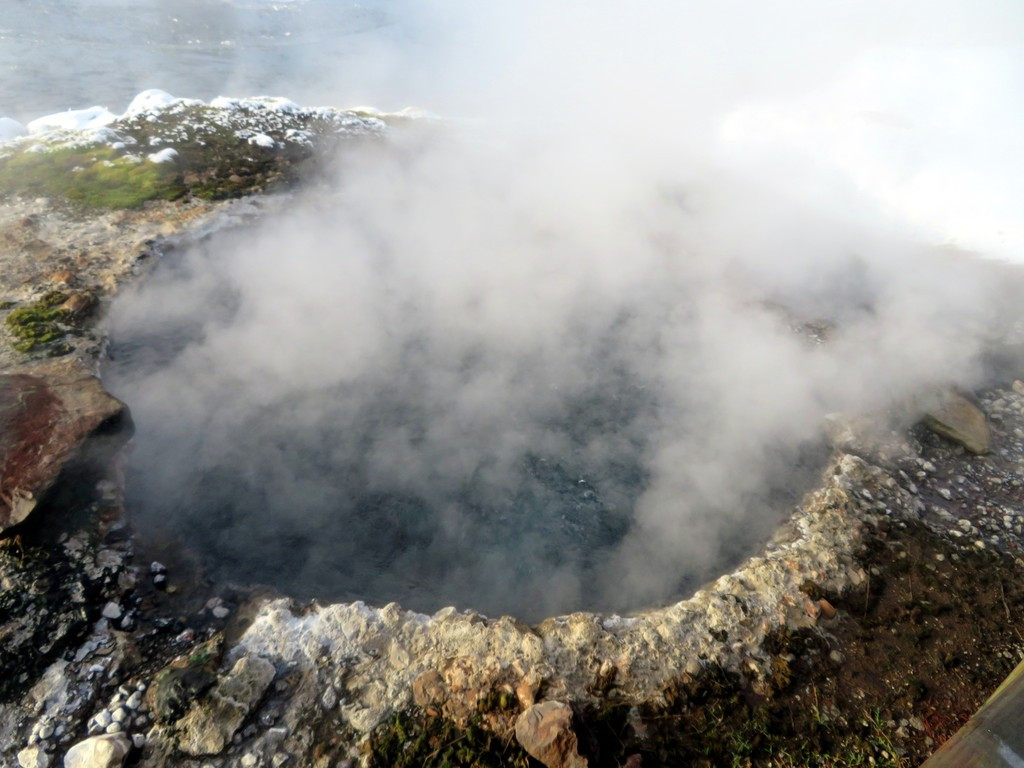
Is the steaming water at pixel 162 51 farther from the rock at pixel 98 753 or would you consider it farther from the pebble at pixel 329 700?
the pebble at pixel 329 700

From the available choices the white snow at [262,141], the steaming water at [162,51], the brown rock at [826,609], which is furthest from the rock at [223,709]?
the steaming water at [162,51]

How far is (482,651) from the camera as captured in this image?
321 cm

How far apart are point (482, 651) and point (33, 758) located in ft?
7.17

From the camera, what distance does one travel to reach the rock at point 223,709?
2736mm

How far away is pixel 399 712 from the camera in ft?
9.62

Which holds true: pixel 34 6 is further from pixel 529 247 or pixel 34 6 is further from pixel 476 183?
pixel 529 247

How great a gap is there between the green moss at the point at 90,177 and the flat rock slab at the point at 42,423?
3657 mm

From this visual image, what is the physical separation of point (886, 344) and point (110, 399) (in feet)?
24.5

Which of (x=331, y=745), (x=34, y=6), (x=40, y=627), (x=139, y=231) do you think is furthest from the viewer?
(x=34, y=6)

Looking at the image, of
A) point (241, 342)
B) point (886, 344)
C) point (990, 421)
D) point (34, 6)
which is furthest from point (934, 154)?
point (34, 6)

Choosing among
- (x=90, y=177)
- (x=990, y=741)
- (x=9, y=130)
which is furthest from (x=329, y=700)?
(x=9, y=130)

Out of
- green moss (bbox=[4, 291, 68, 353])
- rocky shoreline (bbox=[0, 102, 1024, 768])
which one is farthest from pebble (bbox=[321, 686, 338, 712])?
green moss (bbox=[4, 291, 68, 353])

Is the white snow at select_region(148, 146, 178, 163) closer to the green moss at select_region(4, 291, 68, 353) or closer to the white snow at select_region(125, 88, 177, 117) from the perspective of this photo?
the white snow at select_region(125, 88, 177, 117)

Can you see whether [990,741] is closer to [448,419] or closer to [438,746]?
[438,746]
